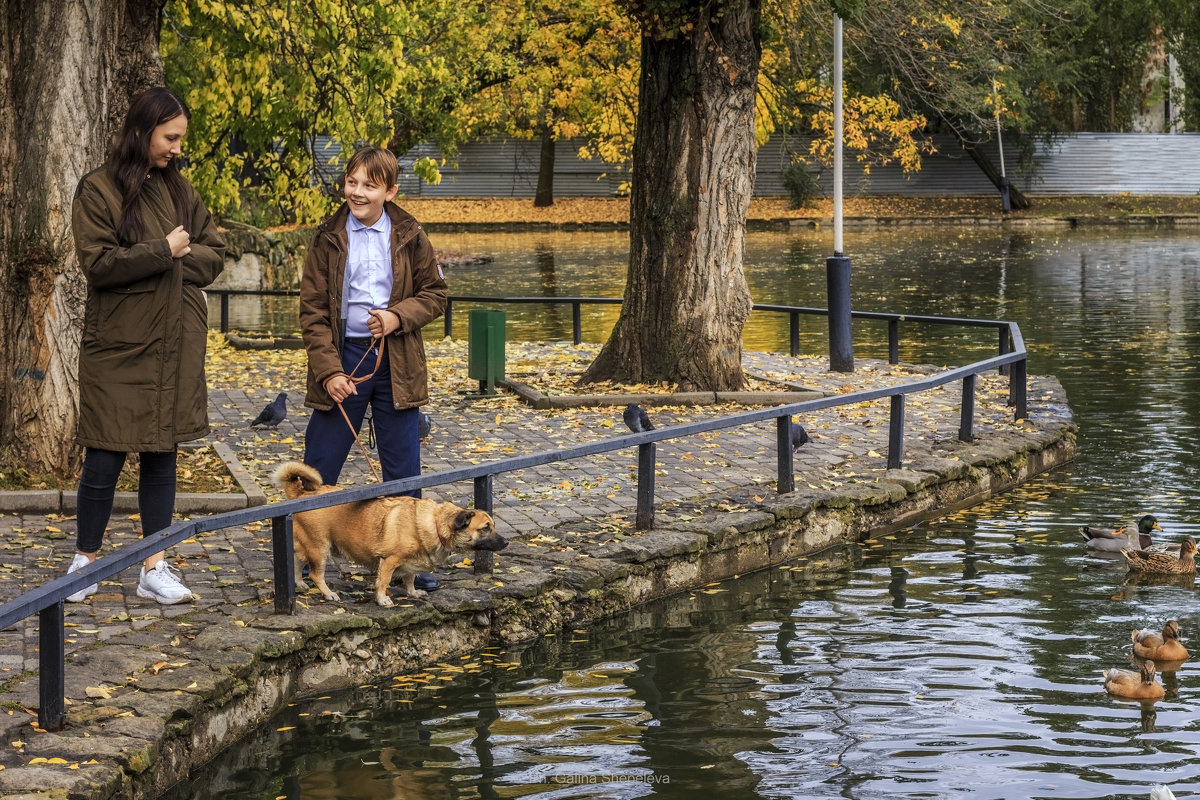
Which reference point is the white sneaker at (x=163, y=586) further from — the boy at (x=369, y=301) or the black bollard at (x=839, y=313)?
the black bollard at (x=839, y=313)

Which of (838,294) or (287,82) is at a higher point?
(287,82)

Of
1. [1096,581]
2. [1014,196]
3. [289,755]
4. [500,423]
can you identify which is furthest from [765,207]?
[289,755]

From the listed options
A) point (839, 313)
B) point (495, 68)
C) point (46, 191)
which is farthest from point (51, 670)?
point (495, 68)

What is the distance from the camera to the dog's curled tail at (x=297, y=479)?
7.26 metres

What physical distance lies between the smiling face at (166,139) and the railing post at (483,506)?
7.33 feet

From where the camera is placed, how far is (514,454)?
11586 millimetres

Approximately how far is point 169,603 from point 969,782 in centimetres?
372

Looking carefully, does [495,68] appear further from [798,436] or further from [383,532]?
[383,532]

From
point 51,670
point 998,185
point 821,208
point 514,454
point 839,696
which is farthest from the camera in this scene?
point 821,208

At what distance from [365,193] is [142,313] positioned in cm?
113

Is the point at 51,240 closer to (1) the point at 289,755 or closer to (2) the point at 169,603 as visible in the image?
(2) the point at 169,603

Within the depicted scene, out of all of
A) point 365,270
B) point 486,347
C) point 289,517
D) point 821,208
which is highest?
point 821,208

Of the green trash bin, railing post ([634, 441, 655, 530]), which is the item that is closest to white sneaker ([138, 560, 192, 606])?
railing post ([634, 441, 655, 530])

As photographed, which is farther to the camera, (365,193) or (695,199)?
(695,199)
